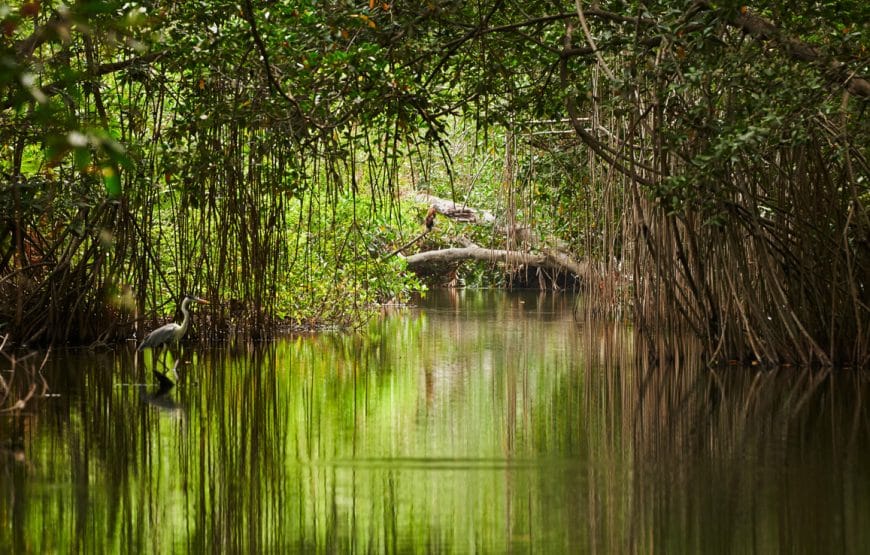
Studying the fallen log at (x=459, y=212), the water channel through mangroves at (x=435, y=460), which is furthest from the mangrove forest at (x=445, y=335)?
the fallen log at (x=459, y=212)

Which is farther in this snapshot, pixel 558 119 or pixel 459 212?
pixel 459 212

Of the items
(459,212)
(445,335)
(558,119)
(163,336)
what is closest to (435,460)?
(163,336)

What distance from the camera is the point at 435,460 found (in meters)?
5.64

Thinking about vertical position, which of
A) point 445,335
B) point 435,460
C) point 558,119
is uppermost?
point 558,119

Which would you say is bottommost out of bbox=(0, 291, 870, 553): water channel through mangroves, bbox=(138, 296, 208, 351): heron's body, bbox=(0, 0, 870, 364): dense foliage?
bbox=(0, 291, 870, 553): water channel through mangroves

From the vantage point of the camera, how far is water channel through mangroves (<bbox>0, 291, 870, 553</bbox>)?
4133 millimetres

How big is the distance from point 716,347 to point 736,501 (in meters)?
5.44

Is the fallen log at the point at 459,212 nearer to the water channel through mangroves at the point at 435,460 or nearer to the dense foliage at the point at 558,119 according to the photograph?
the dense foliage at the point at 558,119

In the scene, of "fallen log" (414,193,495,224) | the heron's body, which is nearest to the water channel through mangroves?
the heron's body

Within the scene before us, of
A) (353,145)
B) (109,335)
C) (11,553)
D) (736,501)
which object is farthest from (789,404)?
(109,335)

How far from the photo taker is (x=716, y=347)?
1003 centimetres

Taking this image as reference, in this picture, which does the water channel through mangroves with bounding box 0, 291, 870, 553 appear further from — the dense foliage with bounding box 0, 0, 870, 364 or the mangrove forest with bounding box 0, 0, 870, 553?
the dense foliage with bounding box 0, 0, 870, 364

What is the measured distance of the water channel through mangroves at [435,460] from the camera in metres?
4.13

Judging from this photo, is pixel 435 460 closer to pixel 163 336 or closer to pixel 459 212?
pixel 163 336
